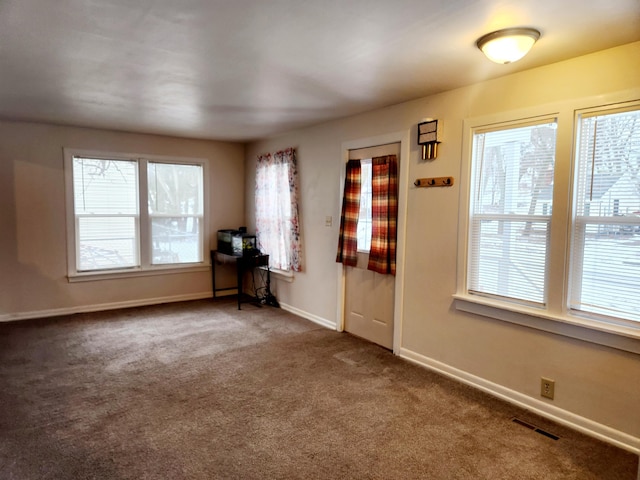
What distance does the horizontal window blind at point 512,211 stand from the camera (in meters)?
2.72

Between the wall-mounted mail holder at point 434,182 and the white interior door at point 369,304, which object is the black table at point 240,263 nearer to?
the white interior door at point 369,304

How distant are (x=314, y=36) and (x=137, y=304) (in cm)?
459

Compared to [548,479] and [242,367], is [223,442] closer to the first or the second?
[242,367]

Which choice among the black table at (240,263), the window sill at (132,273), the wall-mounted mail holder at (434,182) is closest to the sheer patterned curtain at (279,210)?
the black table at (240,263)

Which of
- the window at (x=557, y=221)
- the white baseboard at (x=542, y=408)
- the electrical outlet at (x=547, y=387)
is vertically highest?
the window at (x=557, y=221)

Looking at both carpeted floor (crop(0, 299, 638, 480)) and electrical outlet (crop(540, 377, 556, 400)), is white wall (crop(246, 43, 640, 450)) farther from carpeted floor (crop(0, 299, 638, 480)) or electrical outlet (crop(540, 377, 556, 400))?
carpeted floor (crop(0, 299, 638, 480))

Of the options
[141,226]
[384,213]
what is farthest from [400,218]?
[141,226]

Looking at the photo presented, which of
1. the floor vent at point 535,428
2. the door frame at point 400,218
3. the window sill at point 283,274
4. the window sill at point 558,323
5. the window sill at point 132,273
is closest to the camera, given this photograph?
the window sill at point 558,323

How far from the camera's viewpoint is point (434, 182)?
11.1 ft

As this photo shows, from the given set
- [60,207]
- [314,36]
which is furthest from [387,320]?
[60,207]

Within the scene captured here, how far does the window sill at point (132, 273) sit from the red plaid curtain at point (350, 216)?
267 centimetres

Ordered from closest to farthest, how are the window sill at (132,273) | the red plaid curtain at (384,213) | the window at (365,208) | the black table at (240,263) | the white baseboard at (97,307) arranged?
the red plaid curtain at (384,213) < the window at (365,208) < the white baseboard at (97,307) < the window sill at (132,273) < the black table at (240,263)

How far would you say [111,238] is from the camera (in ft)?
17.4

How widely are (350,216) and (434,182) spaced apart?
109 centimetres
